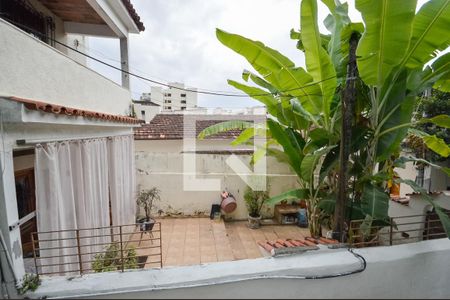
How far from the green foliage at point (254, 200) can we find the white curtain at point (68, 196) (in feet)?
13.5

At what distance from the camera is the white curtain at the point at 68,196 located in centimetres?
317

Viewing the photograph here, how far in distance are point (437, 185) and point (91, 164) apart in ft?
36.4

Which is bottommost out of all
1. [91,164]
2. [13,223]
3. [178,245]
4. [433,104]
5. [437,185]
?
[178,245]

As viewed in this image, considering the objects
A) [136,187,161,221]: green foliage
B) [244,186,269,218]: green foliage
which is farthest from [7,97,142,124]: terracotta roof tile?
[244,186,269,218]: green foliage

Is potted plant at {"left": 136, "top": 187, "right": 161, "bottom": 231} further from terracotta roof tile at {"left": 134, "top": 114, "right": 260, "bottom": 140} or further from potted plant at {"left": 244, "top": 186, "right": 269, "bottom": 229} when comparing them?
potted plant at {"left": 244, "top": 186, "right": 269, "bottom": 229}

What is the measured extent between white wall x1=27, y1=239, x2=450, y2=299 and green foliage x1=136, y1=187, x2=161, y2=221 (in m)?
5.28

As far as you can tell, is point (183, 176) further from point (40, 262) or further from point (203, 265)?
point (203, 265)

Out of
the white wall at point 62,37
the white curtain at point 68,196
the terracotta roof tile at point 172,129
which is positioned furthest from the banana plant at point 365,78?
the terracotta roof tile at point 172,129

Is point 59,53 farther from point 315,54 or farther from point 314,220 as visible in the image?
point 314,220

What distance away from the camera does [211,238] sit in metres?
6.34

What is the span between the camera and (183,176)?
7.84 m

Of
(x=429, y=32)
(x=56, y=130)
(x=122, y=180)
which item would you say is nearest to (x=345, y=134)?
(x=429, y=32)

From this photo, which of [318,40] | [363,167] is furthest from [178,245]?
[318,40]

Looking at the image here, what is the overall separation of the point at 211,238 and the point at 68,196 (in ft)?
12.3
